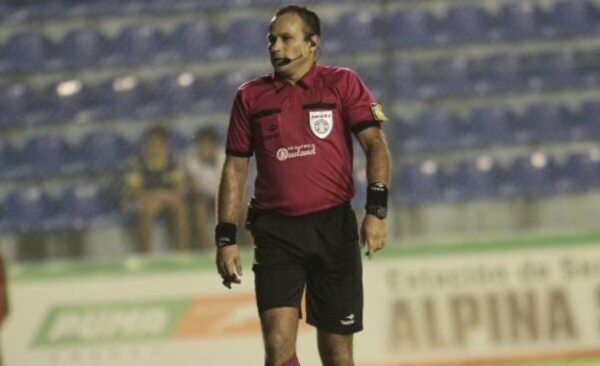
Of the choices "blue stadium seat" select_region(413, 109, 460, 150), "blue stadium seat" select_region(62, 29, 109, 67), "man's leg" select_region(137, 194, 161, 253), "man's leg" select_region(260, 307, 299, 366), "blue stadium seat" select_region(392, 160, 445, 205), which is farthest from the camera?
"blue stadium seat" select_region(62, 29, 109, 67)

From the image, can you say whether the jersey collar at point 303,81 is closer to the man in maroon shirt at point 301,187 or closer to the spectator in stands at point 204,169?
the man in maroon shirt at point 301,187

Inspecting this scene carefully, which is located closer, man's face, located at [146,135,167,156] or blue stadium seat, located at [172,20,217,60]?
man's face, located at [146,135,167,156]

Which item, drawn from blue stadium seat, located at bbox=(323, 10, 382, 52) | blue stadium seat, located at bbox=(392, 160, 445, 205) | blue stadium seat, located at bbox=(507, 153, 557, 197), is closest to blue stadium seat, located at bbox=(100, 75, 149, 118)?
blue stadium seat, located at bbox=(323, 10, 382, 52)

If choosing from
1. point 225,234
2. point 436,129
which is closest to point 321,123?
point 225,234

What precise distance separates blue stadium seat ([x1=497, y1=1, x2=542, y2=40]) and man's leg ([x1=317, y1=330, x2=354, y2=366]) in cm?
785

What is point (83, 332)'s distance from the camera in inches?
453

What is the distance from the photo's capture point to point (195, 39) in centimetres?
1427

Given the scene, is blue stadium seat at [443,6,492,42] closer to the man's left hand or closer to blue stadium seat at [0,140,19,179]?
blue stadium seat at [0,140,19,179]

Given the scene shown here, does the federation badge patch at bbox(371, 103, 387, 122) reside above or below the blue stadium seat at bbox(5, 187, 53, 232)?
above

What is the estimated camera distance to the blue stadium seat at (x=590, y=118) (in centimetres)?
1357

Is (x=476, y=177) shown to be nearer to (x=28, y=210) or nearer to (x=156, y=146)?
(x=156, y=146)

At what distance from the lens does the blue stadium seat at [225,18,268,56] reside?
14.2 m

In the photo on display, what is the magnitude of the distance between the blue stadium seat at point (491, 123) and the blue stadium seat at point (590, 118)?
636 mm

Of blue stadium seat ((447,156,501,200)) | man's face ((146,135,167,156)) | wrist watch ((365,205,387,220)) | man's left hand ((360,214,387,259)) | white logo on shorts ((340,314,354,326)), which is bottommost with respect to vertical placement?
white logo on shorts ((340,314,354,326))
